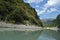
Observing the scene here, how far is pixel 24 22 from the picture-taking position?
78938 millimetres

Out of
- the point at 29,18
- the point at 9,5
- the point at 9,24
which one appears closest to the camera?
the point at 9,24

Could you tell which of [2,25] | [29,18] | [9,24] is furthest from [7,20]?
[29,18]

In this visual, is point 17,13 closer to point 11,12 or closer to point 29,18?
point 11,12

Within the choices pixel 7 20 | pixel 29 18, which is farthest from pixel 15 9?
pixel 29 18

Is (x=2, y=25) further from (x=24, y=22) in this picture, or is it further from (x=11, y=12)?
(x=24, y=22)

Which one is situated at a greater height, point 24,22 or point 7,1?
point 7,1

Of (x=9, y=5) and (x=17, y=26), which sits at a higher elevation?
(x=9, y=5)

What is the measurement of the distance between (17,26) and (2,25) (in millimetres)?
9742

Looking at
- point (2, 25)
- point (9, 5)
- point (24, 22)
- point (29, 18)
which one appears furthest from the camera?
point (29, 18)

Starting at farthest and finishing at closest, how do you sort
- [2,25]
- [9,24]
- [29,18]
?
1. [29,18]
2. [9,24]
3. [2,25]

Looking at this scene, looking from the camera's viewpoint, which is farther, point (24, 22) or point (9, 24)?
point (24, 22)

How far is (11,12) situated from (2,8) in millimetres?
5440

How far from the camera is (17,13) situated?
73375 millimetres

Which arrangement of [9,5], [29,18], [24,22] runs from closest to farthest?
1. [9,5]
2. [24,22]
3. [29,18]
